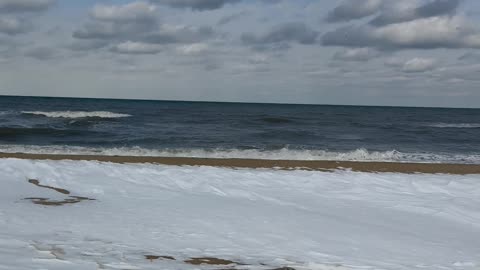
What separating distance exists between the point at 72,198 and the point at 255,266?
4100mm

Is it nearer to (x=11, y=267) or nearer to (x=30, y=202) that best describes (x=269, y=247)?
(x=11, y=267)

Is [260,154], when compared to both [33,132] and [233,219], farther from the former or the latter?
[33,132]

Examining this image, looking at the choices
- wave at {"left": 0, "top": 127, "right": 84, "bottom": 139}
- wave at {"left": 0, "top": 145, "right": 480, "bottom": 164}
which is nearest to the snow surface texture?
wave at {"left": 0, "top": 145, "right": 480, "bottom": 164}

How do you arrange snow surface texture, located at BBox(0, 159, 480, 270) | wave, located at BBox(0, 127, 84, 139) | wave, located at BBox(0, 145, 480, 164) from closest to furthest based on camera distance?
snow surface texture, located at BBox(0, 159, 480, 270), wave, located at BBox(0, 145, 480, 164), wave, located at BBox(0, 127, 84, 139)

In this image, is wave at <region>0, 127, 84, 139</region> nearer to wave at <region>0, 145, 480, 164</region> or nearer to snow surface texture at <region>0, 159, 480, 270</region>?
wave at <region>0, 145, 480, 164</region>

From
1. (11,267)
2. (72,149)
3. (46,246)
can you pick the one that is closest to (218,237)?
(46,246)

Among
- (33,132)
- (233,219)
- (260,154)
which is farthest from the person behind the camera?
(33,132)

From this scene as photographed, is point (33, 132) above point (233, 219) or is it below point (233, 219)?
below

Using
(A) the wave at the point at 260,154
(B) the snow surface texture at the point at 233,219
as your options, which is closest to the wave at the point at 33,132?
A: (A) the wave at the point at 260,154

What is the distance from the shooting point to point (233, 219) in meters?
6.96

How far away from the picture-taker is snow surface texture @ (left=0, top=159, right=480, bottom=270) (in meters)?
5.11

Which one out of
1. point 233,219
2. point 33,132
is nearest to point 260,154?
point 233,219

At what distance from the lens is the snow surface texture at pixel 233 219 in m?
5.11

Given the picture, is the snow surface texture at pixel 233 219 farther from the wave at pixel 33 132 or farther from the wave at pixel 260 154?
the wave at pixel 33 132
